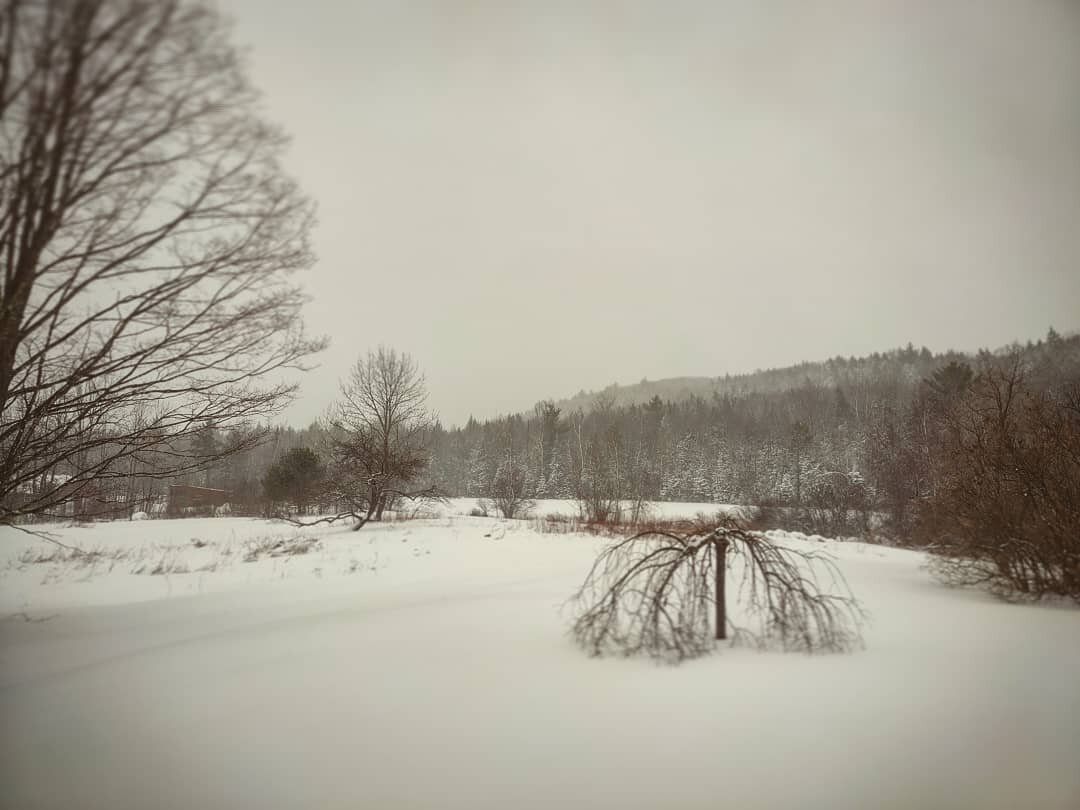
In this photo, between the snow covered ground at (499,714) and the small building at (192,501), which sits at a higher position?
the snow covered ground at (499,714)

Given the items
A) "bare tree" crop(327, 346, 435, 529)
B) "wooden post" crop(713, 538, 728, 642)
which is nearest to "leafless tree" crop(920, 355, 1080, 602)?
"wooden post" crop(713, 538, 728, 642)

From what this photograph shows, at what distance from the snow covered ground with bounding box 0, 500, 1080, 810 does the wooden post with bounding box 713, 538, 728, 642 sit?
0.27 m

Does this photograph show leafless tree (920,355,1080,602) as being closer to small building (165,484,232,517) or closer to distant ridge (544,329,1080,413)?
small building (165,484,232,517)

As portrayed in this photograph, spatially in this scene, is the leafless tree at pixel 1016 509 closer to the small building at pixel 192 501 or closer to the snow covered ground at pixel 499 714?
the snow covered ground at pixel 499 714

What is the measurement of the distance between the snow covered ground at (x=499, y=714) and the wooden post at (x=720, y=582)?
266 mm

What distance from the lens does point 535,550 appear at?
36.6 ft

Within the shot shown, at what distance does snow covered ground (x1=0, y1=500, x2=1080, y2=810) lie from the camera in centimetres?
237

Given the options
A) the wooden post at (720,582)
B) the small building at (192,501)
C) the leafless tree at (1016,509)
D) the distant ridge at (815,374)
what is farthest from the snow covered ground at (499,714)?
the distant ridge at (815,374)

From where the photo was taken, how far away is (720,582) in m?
4.04

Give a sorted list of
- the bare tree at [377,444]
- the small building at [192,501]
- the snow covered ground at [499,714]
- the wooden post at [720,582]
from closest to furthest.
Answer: the snow covered ground at [499,714], the wooden post at [720,582], the bare tree at [377,444], the small building at [192,501]

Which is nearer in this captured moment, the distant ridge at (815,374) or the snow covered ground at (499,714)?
Result: the snow covered ground at (499,714)

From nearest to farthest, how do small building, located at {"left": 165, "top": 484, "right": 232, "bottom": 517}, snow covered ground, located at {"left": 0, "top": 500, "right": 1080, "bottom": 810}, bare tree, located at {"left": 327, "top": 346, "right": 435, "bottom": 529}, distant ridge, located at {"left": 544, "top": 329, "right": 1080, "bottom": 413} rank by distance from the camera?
snow covered ground, located at {"left": 0, "top": 500, "right": 1080, "bottom": 810} < bare tree, located at {"left": 327, "top": 346, "right": 435, "bottom": 529} < small building, located at {"left": 165, "top": 484, "right": 232, "bottom": 517} < distant ridge, located at {"left": 544, "top": 329, "right": 1080, "bottom": 413}

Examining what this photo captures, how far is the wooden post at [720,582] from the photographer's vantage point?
13.1 ft

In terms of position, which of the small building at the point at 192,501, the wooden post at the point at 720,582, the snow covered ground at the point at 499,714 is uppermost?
the wooden post at the point at 720,582
